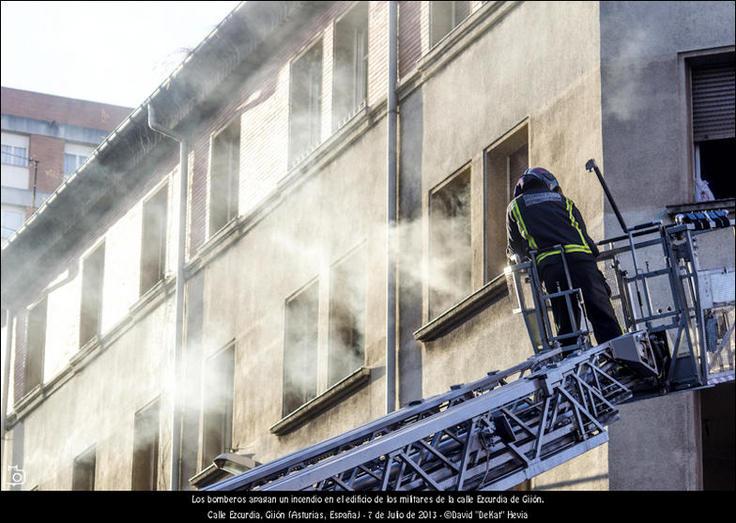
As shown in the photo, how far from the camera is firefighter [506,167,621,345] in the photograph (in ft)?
40.1

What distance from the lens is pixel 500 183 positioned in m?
17.7

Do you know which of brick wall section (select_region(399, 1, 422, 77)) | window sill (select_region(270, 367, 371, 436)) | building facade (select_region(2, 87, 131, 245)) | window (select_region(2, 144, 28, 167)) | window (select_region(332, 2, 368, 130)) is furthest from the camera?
window (select_region(2, 144, 28, 167))

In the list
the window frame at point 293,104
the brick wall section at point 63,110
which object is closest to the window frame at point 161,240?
the brick wall section at point 63,110

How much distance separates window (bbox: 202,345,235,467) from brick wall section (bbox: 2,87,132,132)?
4.11 metres

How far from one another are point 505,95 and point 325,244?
408 cm

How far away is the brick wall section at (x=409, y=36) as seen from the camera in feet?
64.1

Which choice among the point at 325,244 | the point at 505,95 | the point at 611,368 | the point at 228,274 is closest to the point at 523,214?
the point at 611,368

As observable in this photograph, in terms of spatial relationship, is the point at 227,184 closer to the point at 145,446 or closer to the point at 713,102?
the point at 145,446

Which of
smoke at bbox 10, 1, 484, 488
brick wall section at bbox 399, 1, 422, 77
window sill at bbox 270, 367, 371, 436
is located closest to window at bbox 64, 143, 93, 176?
smoke at bbox 10, 1, 484, 488

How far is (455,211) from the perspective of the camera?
18422 mm

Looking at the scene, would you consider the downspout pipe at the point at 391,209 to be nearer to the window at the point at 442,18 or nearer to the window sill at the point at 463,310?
the window sill at the point at 463,310

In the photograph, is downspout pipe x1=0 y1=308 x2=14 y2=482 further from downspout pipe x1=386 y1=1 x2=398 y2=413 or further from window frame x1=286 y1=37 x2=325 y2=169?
downspout pipe x1=386 y1=1 x2=398 y2=413

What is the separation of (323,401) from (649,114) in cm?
597

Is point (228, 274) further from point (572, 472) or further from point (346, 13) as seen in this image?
point (572, 472)
